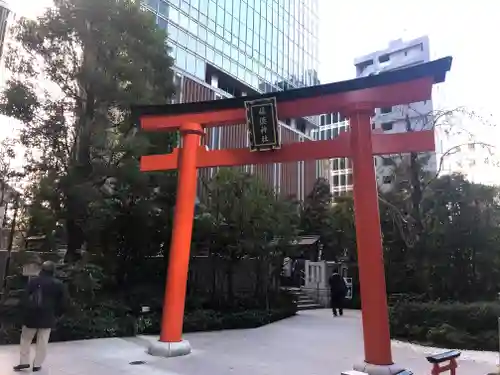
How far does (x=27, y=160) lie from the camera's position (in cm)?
1009

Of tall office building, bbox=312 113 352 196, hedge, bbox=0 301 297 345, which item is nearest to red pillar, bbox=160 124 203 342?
hedge, bbox=0 301 297 345

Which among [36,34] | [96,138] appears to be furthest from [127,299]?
[36,34]

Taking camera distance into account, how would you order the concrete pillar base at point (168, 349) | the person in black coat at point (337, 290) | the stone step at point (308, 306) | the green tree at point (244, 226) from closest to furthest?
the concrete pillar base at point (168, 349)
the green tree at point (244, 226)
the person in black coat at point (337, 290)
the stone step at point (308, 306)

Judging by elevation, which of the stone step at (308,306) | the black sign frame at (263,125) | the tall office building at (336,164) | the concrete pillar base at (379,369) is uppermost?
the tall office building at (336,164)

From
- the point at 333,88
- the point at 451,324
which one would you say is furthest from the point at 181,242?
the point at 451,324

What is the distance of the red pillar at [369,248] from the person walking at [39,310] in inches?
166

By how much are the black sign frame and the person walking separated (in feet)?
12.9

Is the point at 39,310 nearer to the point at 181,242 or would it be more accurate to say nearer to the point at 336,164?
the point at 181,242

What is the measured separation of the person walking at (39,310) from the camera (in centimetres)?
543

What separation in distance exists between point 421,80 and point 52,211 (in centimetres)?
802

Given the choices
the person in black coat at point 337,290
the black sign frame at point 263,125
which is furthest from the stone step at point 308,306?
the black sign frame at point 263,125

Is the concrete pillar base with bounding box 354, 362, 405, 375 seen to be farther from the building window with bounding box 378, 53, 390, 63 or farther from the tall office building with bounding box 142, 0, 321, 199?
the building window with bounding box 378, 53, 390, 63

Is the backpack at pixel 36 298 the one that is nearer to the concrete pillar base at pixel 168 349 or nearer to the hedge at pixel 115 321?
the concrete pillar base at pixel 168 349

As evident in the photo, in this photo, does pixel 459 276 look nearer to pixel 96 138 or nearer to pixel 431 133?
pixel 431 133
